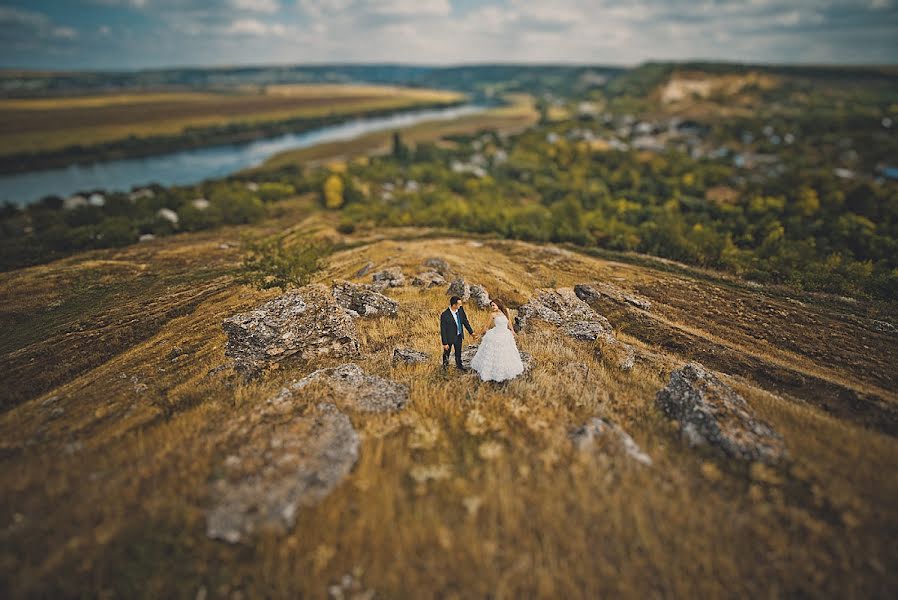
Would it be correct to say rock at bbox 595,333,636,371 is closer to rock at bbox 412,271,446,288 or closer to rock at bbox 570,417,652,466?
rock at bbox 570,417,652,466

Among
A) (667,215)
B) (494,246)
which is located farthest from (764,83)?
(494,246)

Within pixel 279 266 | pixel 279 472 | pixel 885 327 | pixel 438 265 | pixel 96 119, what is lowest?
pixel 279 266

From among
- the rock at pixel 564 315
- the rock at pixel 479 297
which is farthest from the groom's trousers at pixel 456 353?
the rock at pixel 479 297

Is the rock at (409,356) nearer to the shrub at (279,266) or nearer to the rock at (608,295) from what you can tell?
the shrub at (279,266)

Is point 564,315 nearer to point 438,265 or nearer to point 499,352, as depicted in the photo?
point 499,352

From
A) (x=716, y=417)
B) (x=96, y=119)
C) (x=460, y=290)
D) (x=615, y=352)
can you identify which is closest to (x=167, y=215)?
(x=460, y=290)

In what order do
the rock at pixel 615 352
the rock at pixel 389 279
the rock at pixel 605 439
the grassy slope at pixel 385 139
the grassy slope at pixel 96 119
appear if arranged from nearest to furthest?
the rock at pixel 605 439
the rock at pixel 615 352
the rock at pixel 389 279
the grassy slope at pixel 96 119
the grassy slope at pixel 385 139

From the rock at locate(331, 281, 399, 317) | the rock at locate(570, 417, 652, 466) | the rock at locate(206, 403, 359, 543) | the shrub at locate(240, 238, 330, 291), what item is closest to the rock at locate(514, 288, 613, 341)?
the rock at locate(331, 281, 399, 317)
